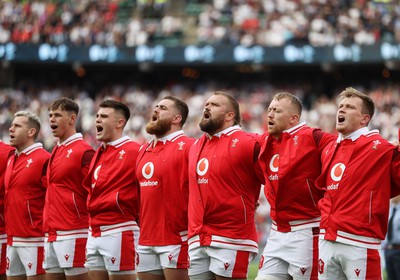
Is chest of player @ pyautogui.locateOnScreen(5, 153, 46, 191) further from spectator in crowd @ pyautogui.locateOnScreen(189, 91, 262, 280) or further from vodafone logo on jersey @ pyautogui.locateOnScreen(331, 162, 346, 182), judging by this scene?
vodafone logo on jersey @ pyautogui.locateOnScreen(331, 162, 346, 182)

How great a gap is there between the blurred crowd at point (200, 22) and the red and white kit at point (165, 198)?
67.3 feet

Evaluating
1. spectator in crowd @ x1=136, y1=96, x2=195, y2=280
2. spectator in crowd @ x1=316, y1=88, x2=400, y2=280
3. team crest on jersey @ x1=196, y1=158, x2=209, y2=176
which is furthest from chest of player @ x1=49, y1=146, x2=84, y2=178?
spectator in crowd @ x1=316, y1=88, x2=400, y2=280

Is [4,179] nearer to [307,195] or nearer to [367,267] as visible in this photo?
[307,195]

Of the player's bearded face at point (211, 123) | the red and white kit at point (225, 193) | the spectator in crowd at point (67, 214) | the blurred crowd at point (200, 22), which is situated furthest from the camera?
the blurred crowd at point (200, 22)

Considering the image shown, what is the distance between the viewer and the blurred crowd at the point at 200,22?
97.3 ft

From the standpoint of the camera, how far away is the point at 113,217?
32.9ft

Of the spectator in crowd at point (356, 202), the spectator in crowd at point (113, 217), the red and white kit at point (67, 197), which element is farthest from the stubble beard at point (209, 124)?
A: the red and white kit at point (67, 197)

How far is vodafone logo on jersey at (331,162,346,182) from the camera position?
27.8ft

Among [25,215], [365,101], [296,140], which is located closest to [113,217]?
[25,215]

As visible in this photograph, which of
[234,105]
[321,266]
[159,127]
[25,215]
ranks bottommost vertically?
[321,266]

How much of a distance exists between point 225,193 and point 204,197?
0.70 ft

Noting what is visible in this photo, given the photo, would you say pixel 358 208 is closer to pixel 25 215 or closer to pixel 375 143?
pixel 375 143

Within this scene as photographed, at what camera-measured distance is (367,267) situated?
8.23 m

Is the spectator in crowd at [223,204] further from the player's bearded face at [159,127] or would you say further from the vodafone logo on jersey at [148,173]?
the player's bearded face at [159,127]
